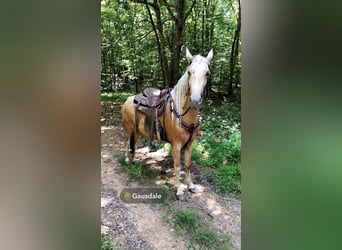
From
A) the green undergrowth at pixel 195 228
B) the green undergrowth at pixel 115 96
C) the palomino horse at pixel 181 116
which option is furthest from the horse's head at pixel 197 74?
the green undergrowth at pixel 195 228

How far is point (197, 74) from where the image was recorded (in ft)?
2.95

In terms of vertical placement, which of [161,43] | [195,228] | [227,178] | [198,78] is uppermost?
[161,43]

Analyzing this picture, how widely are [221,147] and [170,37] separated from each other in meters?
0.40

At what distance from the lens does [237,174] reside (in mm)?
927

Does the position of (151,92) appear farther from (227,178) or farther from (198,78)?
(227,178)

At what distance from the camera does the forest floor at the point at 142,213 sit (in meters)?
0.92

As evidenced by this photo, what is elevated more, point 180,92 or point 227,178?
point 180,92

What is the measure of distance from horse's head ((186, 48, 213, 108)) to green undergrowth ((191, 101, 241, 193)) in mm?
60

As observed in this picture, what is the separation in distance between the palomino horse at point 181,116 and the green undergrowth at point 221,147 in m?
0.04

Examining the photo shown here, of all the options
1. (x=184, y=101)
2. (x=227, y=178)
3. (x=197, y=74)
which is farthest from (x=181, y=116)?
(x=227, y=178)

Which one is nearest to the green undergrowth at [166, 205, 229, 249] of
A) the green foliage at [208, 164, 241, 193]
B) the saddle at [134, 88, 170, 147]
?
the green foliage at [208, 164, 241, 193]

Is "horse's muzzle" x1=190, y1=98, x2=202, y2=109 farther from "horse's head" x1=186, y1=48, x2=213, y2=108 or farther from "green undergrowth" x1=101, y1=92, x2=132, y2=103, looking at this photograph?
"green undergrowth" x1=101, y1=92, x2=132, y2=103
